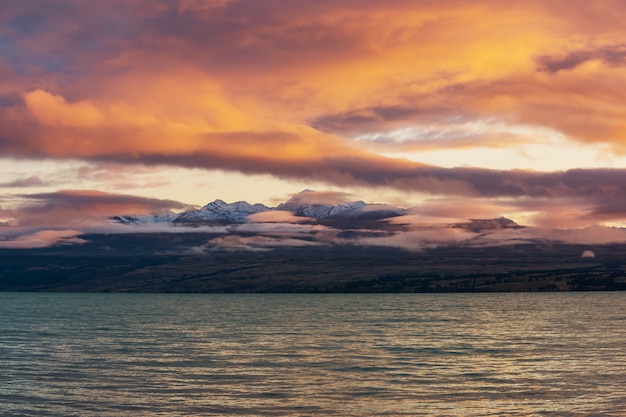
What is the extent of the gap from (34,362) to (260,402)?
40.2 meters

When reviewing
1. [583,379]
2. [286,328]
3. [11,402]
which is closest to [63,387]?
[11,402]

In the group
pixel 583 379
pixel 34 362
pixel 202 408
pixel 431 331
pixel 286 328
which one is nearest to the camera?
pixel 202 408

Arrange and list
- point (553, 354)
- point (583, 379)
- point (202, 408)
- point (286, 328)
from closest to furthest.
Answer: point (202, 408) → point (583, 379) → point (553, 354) → point (286, 328)

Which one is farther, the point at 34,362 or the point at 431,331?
the point at 431,331

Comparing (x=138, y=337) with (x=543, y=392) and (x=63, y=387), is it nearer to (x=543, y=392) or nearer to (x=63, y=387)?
(x=63, y=387)

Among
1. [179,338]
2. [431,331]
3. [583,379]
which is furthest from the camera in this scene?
[431,331]

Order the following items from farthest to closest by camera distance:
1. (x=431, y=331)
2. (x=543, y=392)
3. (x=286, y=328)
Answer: (x=286, y=328) < (x=431, y=331) < (x=543, y=392)

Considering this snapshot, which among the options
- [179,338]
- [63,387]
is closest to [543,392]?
[63,387]

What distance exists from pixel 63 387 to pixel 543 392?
44581 mm

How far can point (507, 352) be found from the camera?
10212cm

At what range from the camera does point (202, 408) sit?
194ft

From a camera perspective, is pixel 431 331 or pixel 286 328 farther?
pixel 286 328

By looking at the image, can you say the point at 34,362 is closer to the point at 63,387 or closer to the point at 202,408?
the point at 63,387

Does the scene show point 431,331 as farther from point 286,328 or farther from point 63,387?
point 63,387
